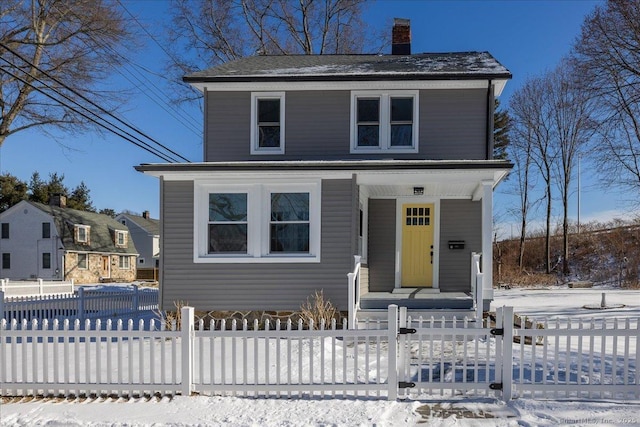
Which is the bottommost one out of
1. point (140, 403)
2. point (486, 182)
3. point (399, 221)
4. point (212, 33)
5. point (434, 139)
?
point (140, 403)

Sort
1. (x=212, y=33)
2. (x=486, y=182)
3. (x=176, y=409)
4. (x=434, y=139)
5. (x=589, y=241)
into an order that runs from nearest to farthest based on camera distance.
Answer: (x=176, y=409), (x=486, y=182), (x=434, y=139), (x=212, y=33), (x=589, y=241)

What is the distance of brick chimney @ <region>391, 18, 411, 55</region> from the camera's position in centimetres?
1391

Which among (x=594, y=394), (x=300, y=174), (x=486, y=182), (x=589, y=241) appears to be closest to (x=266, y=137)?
(x=300, y=174)

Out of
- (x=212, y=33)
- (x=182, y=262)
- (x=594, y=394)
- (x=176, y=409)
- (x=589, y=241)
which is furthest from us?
(x=589, y=241)

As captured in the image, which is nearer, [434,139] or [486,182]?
[486,182]

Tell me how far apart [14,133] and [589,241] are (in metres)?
32.0

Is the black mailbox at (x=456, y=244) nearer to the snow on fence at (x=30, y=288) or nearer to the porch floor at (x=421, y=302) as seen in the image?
the porch floor at (x=421, y=302)

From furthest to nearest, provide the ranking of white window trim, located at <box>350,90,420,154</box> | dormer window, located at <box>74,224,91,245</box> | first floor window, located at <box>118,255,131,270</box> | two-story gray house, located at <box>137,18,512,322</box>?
first floor window, located at <box>118,255,131,270</box> < dormer window, located at <box>74,224,91,245</box> < white window trim, located at <box>350,90,420,154</box> < two-story gray house, located at <box>137,18,512,322</box>

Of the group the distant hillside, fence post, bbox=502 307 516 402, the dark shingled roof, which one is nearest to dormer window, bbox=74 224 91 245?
the dark shingled roof

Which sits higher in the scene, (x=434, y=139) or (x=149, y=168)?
(x=434, y=139)

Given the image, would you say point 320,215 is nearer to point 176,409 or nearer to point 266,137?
point 266,137

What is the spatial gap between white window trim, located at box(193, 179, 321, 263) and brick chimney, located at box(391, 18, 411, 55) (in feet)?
21.8

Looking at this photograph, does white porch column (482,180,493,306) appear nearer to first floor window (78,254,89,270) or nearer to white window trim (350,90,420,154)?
white window trim (350,90,420,154)

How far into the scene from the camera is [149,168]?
31.1 ft
